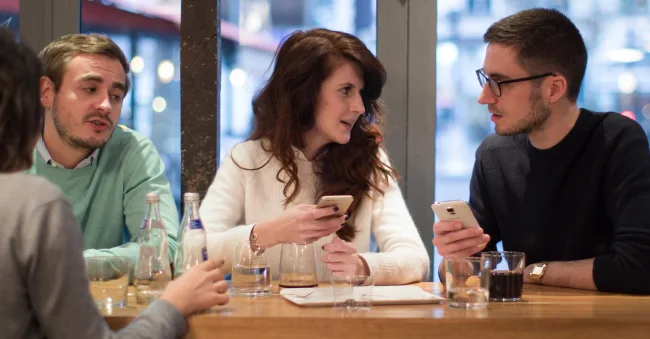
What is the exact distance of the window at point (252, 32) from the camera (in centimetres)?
396

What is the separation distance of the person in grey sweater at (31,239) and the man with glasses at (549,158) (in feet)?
5.17

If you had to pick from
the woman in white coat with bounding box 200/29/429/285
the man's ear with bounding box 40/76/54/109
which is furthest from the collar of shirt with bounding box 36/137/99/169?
the woman in white coat with bounding box 200/29/429/285

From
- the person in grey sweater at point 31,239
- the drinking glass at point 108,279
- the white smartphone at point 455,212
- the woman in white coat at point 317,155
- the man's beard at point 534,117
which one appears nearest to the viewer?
the person in grey sweater at point 31,239

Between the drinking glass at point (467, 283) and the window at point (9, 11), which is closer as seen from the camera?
the drinking glass at point (467, 283)

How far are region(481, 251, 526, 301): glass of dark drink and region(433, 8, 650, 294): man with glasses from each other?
1.42 ft

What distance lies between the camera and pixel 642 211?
248 cm

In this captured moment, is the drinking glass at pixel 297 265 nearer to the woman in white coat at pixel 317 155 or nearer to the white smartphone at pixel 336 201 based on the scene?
the white smartphone at pixel 336 201

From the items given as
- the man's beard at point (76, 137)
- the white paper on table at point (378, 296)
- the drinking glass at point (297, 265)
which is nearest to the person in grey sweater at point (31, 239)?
the white paper on table at point (378, 296)

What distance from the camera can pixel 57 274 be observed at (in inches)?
55.5

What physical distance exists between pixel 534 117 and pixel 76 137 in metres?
1.86

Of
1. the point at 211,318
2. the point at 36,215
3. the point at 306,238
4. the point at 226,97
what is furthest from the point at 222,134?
the point at 36,215

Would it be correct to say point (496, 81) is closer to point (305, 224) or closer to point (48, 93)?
point (305, 224)

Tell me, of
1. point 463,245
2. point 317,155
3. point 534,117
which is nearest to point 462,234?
point 463,245

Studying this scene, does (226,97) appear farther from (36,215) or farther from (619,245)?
(36,215)
